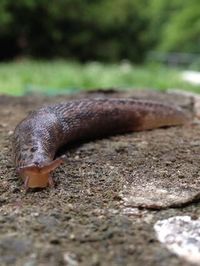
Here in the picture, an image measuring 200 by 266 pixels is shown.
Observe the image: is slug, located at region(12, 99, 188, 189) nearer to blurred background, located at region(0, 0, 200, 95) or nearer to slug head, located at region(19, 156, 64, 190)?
slug head, located at region(19, 156, 64, 190)

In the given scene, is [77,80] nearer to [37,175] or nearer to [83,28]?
[37,175]

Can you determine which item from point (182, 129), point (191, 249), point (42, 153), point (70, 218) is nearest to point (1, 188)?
point (42, 153)

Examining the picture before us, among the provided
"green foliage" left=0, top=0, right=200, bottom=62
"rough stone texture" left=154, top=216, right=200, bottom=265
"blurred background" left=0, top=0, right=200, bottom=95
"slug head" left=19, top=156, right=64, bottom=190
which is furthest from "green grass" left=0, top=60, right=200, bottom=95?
"rough stone texture" left=154, top=216, right=200, bottom=265

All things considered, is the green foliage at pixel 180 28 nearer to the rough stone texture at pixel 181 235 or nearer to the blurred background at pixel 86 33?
the blurred background at pixel 86 33

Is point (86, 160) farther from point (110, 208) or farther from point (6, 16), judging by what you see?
point (6, 16)

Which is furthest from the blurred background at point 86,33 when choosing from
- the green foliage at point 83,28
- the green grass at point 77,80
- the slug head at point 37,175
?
the slug head at point 37,175

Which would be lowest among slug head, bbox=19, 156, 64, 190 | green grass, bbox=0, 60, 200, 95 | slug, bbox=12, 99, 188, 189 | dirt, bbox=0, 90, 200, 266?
dirt, bbox=0, 90, 200, 266
